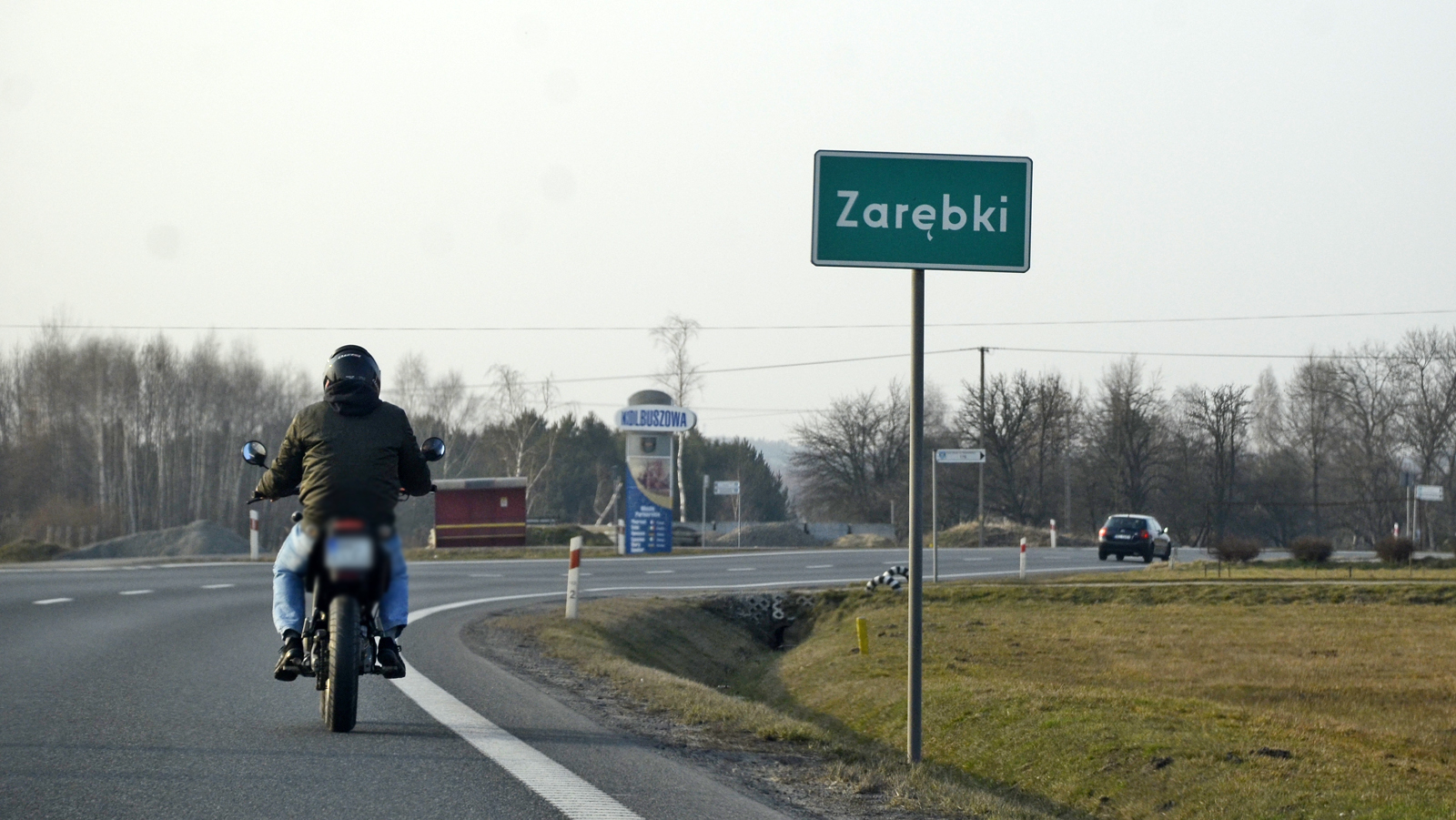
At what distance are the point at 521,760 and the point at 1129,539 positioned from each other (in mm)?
37003

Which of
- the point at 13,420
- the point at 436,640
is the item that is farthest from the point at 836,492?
the point at 436,640

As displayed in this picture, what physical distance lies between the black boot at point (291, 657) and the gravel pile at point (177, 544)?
41926 mm

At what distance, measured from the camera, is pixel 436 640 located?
1258 cm

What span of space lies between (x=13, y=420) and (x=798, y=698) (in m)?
65.9

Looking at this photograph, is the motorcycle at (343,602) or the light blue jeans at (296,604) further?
the light blue jeans at (296,604)

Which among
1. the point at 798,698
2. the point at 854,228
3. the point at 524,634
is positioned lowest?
the point at 798,698

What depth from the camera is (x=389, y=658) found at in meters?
5.51

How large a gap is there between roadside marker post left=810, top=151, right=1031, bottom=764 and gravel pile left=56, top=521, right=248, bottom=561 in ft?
135

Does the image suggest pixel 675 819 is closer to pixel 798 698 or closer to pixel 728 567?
pixel 798 698

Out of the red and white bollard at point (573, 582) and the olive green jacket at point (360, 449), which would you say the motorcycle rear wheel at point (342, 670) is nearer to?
the olive green jacket at point (360, 449)

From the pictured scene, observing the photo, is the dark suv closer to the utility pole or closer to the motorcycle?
the utility pole

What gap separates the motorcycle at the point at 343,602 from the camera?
108cm

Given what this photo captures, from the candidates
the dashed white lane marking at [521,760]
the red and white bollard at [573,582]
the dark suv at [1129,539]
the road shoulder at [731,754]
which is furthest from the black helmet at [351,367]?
the dark suv at [1129,539]

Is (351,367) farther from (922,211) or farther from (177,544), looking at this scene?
(177,544)
